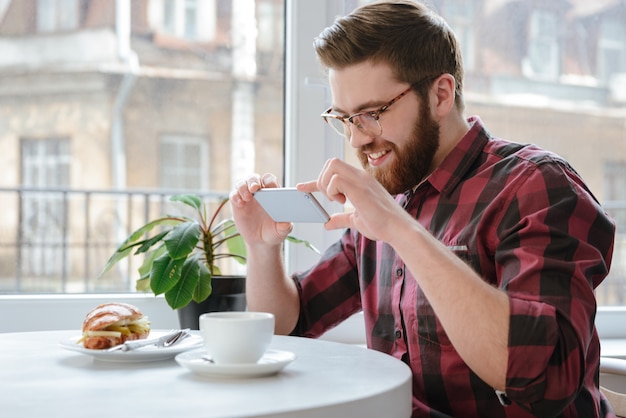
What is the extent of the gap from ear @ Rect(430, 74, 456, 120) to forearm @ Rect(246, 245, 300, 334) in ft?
1.47

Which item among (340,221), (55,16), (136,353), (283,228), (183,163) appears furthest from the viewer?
(183,163)

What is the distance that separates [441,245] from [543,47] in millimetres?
1593

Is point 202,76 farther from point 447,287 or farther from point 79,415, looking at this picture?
point 79,415

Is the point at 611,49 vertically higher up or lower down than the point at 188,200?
higher up

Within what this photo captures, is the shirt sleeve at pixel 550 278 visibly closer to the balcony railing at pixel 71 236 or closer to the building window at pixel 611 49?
the balcony railing at pixel 71 236

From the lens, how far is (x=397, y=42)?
160 centimetres

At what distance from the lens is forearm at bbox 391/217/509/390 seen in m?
1.23

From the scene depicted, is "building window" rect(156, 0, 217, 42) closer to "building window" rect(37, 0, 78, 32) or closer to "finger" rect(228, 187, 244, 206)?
"building window" rect(37, 0, 78, 32)

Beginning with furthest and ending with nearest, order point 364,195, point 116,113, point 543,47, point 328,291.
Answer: point 543,47, point 116,113, point 328,291, point 364,195

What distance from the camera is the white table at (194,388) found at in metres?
0.89

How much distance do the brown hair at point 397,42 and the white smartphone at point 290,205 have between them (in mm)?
297

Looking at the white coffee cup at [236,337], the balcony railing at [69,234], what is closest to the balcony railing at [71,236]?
the balcony railing at [69,234]

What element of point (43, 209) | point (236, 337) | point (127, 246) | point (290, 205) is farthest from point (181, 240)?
point (236, 337)

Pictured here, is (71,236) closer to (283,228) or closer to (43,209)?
(43,209)
